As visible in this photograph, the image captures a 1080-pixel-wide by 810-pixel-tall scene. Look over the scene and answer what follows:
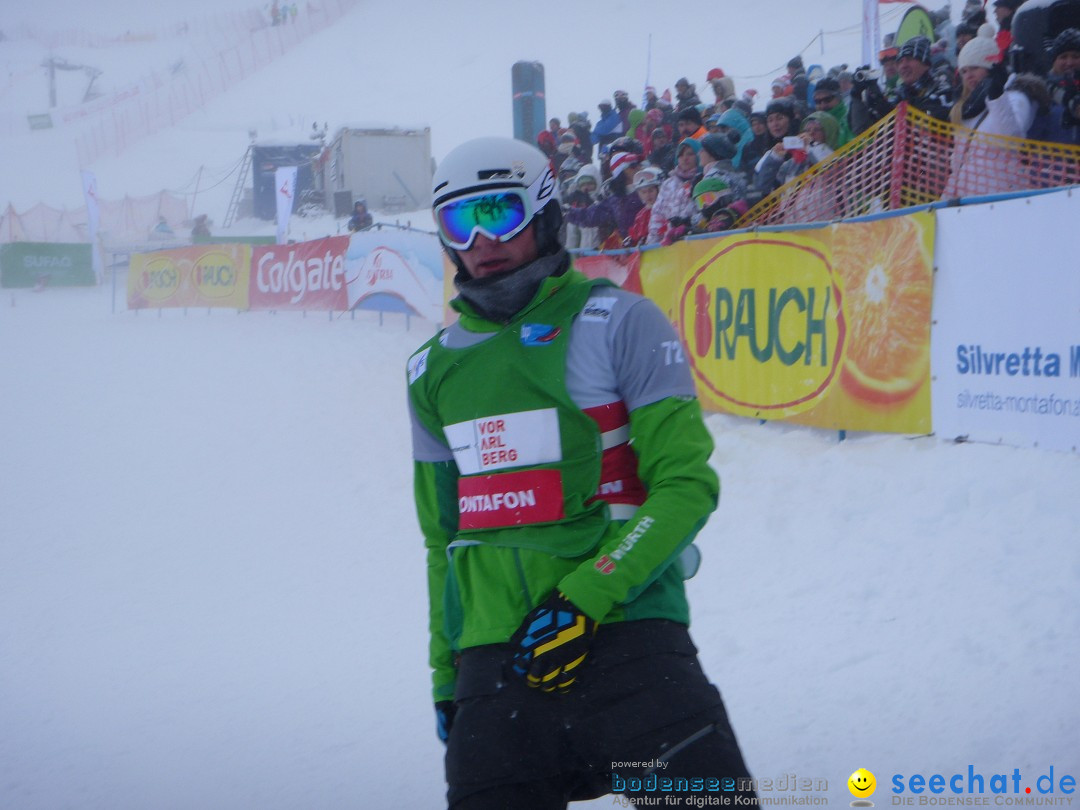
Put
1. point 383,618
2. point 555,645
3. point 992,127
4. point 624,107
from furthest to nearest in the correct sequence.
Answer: point 624,107, point 992,127, point 383,618, point 555,645

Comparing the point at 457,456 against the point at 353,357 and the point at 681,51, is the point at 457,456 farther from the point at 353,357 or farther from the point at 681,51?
the point at 681,51

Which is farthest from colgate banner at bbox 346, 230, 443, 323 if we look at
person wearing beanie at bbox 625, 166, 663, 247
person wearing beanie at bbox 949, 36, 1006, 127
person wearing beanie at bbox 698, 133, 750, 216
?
person wearing beanie at bbox 949, 36, 1006, 127

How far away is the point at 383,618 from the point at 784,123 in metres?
5.70

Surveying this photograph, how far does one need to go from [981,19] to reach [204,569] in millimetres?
7447

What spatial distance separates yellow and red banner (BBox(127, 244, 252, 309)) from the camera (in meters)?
20.8

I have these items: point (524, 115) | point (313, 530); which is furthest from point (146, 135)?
point (313, 530)

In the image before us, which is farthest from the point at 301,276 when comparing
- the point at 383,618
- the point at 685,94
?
the point at 383,618

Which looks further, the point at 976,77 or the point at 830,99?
the point at 830,99

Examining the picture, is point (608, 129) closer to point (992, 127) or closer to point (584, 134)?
point (584, 134)

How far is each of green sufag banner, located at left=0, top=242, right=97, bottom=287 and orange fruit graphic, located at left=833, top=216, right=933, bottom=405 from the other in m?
25.6

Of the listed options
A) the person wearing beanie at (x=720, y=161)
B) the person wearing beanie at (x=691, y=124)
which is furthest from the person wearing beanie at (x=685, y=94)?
the person wearing beanie at (x=720, y=161)

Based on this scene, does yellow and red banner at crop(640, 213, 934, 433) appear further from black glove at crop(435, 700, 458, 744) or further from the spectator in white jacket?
black glove at crop(435, 700, 458, 744)

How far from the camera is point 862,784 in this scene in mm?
3330

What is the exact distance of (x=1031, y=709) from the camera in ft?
11.9
